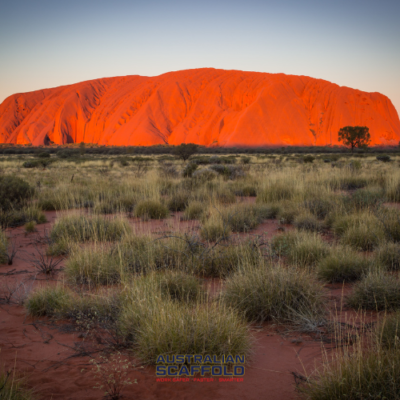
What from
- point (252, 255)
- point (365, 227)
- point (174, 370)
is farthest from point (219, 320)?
point (365, 227)

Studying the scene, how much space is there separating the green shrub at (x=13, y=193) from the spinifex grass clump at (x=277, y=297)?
6.89 m

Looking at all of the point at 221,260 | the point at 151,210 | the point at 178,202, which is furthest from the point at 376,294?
the point at 178,202

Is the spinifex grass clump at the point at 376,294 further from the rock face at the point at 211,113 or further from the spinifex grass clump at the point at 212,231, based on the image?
the rock face at the point at 211,113

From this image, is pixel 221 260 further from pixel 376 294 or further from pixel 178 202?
pixel 178 202

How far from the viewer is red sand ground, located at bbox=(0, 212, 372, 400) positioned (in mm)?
2031

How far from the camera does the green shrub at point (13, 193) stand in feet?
26.6

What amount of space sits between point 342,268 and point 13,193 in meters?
8.51

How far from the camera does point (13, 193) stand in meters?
8.49

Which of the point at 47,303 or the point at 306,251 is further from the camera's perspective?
the point at 306,251

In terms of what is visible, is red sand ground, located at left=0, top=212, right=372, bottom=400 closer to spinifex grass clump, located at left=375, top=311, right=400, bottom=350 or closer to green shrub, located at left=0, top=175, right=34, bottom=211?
spinifex grass clump, located at left=375, top=311, right=400, bottom=350

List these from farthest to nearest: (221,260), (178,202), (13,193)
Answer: (178,202) → (13,193) → (221,260)

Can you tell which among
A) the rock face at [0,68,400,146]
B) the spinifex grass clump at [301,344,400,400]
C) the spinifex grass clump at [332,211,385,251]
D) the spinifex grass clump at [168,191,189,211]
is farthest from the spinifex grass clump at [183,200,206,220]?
the rock face at [0,68,400,146]

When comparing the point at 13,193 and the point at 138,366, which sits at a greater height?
the point at 13,193

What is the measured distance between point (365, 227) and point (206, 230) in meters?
2.72
